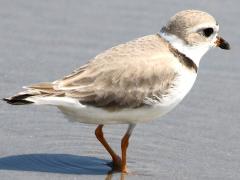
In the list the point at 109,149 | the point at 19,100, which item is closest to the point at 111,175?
the point at 109,149

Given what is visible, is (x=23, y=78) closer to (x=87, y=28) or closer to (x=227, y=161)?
(x=87, y=28)

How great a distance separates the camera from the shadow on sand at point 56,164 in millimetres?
6316

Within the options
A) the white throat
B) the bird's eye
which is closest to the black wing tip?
the white throat

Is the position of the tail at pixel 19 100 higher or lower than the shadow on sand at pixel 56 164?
higher

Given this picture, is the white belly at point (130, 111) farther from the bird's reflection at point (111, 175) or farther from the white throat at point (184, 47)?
the bird's reflection at point (111, 175)

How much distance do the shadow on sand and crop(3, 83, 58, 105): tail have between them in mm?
649

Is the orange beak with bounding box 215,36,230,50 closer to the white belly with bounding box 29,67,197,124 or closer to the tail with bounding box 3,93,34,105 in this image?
the white belly with bounding box 29,67,197,124

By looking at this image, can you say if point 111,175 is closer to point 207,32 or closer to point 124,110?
point 124,110

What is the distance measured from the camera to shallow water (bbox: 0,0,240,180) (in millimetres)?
6430

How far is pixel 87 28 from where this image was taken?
8.77 meters

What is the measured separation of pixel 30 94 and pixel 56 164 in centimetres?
72

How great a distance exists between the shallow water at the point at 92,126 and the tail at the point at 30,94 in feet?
2.10

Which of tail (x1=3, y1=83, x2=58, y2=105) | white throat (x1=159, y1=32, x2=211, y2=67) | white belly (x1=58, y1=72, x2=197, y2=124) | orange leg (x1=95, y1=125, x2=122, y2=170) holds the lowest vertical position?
orange leg (x1=95, y1=125, x2=122, y2=170)

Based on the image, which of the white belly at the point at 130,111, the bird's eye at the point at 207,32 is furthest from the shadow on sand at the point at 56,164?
the bird's eye at the point at 207,32
